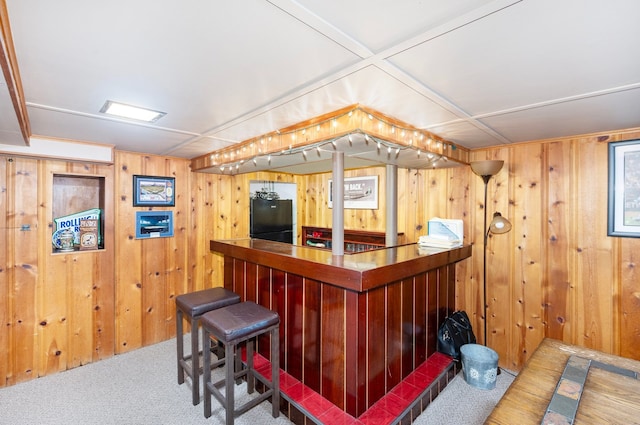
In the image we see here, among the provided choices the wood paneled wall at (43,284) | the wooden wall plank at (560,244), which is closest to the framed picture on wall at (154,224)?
the wood paneled wall at (43,284)

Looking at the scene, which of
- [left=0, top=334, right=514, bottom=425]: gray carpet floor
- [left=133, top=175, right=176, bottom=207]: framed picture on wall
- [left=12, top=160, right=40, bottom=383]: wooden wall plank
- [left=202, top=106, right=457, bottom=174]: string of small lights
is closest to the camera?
[left=202, top=106, right=457, bottom=174]: string of small lights

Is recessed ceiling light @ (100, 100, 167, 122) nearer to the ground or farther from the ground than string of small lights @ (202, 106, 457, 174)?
farther from the ground

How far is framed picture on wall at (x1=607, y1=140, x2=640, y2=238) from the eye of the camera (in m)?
2.31

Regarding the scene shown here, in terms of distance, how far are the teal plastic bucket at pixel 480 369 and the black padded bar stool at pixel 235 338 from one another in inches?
68.6

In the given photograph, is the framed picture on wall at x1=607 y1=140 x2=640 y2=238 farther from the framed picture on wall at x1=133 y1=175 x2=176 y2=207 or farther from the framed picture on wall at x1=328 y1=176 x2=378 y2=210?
the framed picture on wall at x1=133 y1=175 x2=176 y2=207

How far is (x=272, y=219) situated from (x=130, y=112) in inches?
113

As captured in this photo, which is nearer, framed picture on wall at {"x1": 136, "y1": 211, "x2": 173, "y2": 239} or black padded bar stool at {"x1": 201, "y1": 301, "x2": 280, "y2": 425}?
black padded bar stool at {"x1": 201, "y1": 301, "x2": 280, "y2": 425}

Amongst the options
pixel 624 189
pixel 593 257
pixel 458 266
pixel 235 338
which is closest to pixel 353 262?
pixel 235 338

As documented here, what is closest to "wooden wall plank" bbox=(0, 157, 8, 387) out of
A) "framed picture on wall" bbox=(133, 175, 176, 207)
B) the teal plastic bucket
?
"framed picture on wall" bbox=(133, 175, 176, 207)

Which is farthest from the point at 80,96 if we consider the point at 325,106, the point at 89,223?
the point at 89,223

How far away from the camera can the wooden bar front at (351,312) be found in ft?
6.53

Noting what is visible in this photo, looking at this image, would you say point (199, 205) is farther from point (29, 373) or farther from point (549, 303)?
point (549, 303)

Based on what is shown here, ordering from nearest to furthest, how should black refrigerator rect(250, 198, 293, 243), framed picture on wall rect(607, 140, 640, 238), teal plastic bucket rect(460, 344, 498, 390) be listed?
framed picture on wall rect(607, 140, 640, 238)
teal plastic bucket rect(460, 344, 498, 390)
black refrigerator rect(250, 198, 293, 243)

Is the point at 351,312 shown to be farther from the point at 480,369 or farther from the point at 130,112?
the point at 130,112
